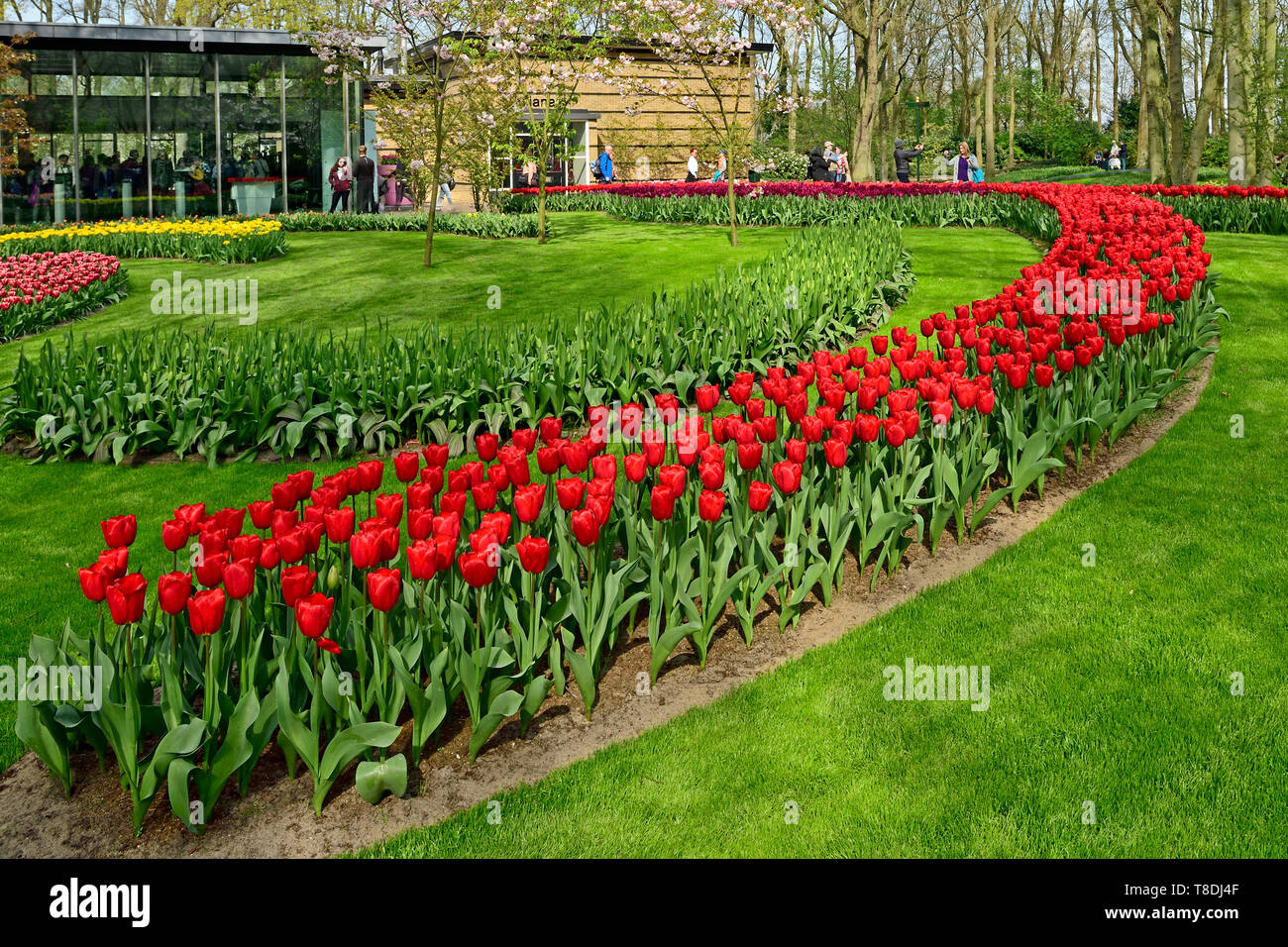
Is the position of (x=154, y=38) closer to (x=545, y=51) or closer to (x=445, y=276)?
(x=545, y=51)

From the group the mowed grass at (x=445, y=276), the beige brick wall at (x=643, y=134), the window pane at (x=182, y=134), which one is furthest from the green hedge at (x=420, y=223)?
the beige brick wall at (x=643, y=134)

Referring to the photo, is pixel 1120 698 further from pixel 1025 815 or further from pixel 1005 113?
pixel 1005 113

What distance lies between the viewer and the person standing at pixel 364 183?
1017 inches

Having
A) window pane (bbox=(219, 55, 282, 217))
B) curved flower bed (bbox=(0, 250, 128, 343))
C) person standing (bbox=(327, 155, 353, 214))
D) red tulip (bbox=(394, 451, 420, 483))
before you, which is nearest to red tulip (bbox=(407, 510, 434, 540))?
red tulip (bbox=(394, 451, 420, 483))

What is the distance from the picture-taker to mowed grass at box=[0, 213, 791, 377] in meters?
13.2

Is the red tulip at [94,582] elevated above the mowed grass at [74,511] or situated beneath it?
elevated above

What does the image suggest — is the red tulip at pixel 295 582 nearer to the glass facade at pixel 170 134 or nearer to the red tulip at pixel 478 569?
the red tulip at pixel 478 569

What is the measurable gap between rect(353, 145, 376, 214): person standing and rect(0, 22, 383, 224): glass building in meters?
2.21

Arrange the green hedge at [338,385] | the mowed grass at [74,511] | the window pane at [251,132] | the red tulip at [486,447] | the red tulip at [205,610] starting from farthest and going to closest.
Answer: the window pane at [251,132] → the green hedge at [338,385] → the mowed grass at [74,511] → the red tulip at [486,447] → the red tulip at [205,610]

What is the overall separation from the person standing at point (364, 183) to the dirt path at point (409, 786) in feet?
77.8

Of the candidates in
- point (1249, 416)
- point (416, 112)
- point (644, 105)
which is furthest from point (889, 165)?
point (1249, 416)

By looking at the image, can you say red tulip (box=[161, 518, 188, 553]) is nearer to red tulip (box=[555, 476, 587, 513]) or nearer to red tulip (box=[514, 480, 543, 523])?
red tulip (box=[514, 480, 543, 523])

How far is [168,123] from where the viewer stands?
27.0 meters
